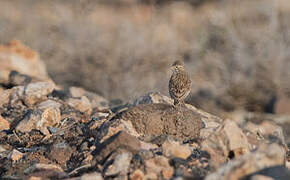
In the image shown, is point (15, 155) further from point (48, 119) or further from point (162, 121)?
point (162, 121)

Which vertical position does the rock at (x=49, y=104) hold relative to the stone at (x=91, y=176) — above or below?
below

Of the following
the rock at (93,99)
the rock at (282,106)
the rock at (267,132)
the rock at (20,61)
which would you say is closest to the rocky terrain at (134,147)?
the rock at (267,132)

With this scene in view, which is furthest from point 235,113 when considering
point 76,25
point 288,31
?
point 76,25

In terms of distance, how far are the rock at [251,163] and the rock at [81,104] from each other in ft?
13.0

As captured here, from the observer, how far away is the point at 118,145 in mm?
4828

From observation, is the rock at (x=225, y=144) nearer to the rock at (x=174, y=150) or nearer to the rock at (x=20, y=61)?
the rock at (x=174, y=150)

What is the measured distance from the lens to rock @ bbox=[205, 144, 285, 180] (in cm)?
401

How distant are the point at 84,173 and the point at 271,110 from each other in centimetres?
1022

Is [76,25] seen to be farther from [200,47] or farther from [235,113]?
[235,113]

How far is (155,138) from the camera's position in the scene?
210 inches

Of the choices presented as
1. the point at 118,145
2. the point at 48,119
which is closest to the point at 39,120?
the point at 48,119

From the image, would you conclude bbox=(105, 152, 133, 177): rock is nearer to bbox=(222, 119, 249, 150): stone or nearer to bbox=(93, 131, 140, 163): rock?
bbox=(93, 131, 140, 163): rock

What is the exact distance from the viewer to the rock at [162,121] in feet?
18.2

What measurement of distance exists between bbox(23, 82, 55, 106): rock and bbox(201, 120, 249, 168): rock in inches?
147
